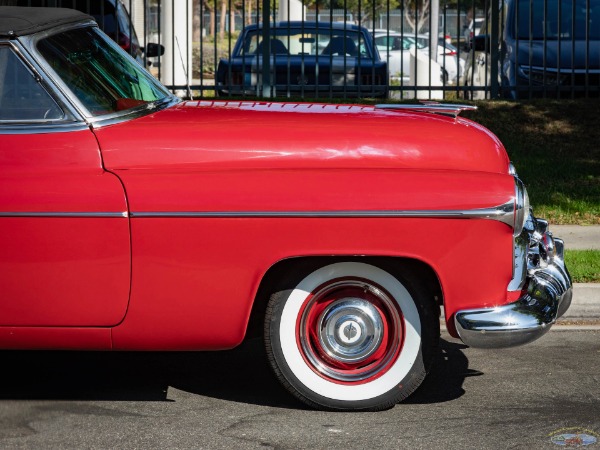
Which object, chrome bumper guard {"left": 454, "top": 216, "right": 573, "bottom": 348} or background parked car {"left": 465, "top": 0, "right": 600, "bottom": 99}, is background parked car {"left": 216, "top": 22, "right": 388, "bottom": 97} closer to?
background parked car {"left": 465, "top": 0, "right": 600, "bottom": 99}

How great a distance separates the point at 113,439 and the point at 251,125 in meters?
1.50

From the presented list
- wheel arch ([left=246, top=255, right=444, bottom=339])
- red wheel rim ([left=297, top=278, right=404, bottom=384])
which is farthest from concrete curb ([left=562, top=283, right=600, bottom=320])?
red wheel rim ([left=297, top=278, right=404, bottom=384])

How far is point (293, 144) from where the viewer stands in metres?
5.01

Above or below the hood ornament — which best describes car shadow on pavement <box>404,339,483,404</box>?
below

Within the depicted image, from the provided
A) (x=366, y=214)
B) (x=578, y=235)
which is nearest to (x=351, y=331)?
(x=366, y=214)

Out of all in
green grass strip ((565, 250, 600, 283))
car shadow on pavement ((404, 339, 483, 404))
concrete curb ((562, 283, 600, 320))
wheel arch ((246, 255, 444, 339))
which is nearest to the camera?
wheel arch ((246, 255, 444, 339))

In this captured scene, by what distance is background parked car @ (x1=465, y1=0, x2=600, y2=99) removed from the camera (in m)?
12.9

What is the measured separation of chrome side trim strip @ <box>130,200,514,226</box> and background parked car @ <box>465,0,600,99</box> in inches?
320

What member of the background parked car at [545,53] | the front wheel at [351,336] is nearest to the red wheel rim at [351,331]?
the front wheel at [351,336]

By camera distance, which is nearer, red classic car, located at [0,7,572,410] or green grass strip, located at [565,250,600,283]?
red classic car, located at [0,7,572,410]

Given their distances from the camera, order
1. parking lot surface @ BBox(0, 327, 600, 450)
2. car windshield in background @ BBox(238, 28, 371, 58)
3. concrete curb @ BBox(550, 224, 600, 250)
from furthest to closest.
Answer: car windshield in background @ BBox(238, 28, 371, 58) → concrete curb @ BBox(550, 224, 600, 250) → parking lot surface @ BBox(0, 327, 600, 450)

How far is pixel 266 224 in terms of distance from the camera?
4.80 m

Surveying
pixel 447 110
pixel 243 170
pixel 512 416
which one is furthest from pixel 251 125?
pixel 512 416

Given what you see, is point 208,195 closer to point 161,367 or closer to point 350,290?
point 350,290
